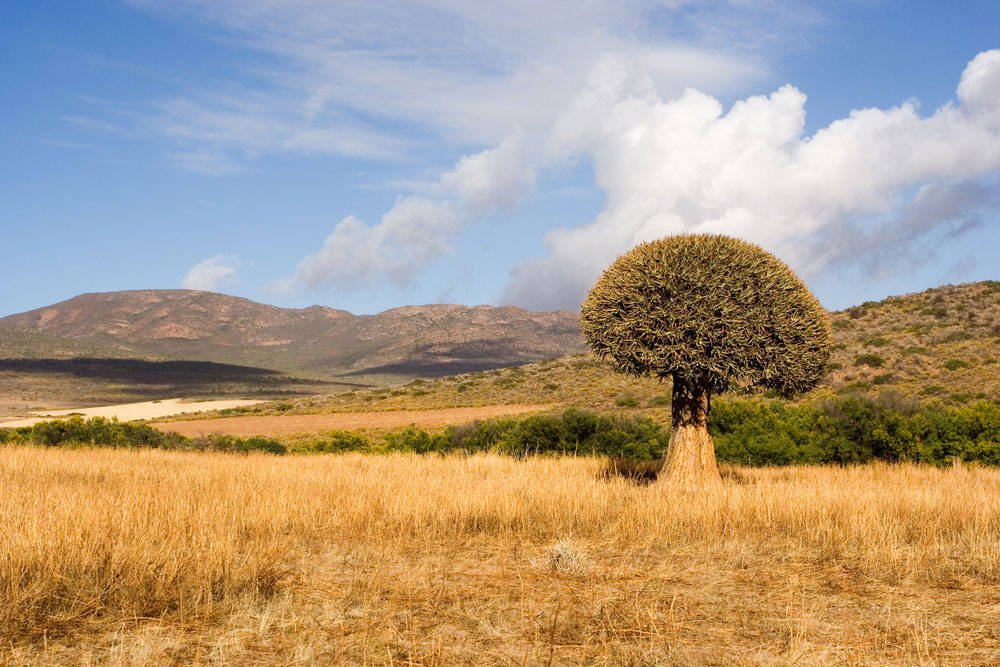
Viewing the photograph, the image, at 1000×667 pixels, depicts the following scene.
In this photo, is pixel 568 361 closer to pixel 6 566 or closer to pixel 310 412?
pixel 310 412

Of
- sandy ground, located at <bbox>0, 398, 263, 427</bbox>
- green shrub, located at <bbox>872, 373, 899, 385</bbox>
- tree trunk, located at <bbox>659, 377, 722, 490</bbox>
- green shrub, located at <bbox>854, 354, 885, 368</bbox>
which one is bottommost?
sandy ground, located at <bbox>0, 398, 263, 427</bbox>

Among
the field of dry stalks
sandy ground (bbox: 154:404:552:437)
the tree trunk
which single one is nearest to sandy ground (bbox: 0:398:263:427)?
sandy ground (bbox: 154:404:552:437)

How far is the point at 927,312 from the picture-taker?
4906cm

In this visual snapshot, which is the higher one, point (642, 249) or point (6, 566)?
point (642, 249)

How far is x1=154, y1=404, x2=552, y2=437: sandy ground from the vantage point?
40.8 m

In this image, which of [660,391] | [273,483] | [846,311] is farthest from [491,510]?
[846,311]

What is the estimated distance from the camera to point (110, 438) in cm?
2258

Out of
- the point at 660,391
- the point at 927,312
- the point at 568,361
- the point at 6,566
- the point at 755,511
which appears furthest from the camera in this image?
the point at 568,361

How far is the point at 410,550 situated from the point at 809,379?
7422mm

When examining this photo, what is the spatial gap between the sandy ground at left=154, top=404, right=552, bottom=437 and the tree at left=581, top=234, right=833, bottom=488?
1046 inches

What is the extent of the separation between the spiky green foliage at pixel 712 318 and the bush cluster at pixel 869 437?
6671 millimetres

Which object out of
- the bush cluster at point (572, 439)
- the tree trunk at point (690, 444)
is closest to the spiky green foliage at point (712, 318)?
the tree trunk at point (690, 444)

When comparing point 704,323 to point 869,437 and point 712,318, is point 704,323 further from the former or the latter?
point 869,437

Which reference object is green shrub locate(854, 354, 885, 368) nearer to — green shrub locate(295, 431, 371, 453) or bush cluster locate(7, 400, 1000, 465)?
bush cluster locate(7, 400, 1000, 465)
